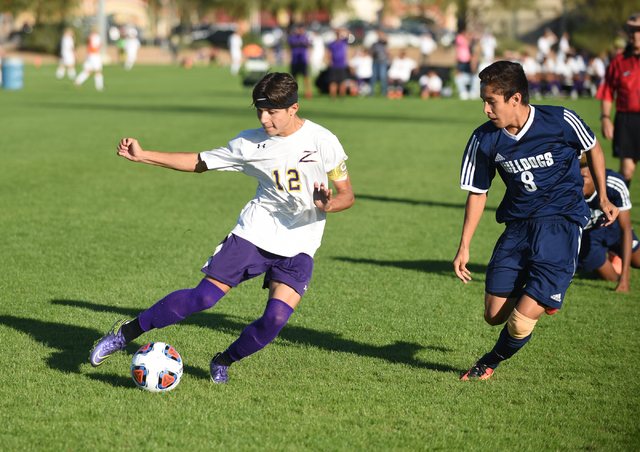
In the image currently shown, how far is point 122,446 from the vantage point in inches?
141

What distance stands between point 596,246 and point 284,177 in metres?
4.05

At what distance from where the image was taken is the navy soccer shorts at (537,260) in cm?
414

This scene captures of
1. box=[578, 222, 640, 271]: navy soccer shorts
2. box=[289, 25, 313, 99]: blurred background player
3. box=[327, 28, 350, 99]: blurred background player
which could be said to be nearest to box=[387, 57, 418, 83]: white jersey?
box=[327, 28, 350, 99]: blurred background player

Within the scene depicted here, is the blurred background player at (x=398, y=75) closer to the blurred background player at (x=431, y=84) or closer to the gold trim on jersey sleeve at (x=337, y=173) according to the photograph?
the blurred background player at (x=431, y=84)

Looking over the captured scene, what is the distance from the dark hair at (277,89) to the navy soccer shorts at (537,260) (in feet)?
5.22

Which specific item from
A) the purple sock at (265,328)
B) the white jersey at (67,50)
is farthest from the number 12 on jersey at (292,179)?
the white jersey at (67,50)

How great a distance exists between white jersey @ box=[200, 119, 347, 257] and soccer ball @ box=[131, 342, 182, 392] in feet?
2.87

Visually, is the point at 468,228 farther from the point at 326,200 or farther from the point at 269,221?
the point at 269,221

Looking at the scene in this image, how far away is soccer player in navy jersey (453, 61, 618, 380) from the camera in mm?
4125

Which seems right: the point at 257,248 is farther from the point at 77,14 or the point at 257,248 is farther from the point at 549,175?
the point at 77,14

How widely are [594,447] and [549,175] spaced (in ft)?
5.13

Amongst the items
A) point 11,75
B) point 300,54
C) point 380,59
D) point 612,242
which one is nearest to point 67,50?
point 11,75

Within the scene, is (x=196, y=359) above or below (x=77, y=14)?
below

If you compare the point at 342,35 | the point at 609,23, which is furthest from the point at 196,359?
the point at 609,23
